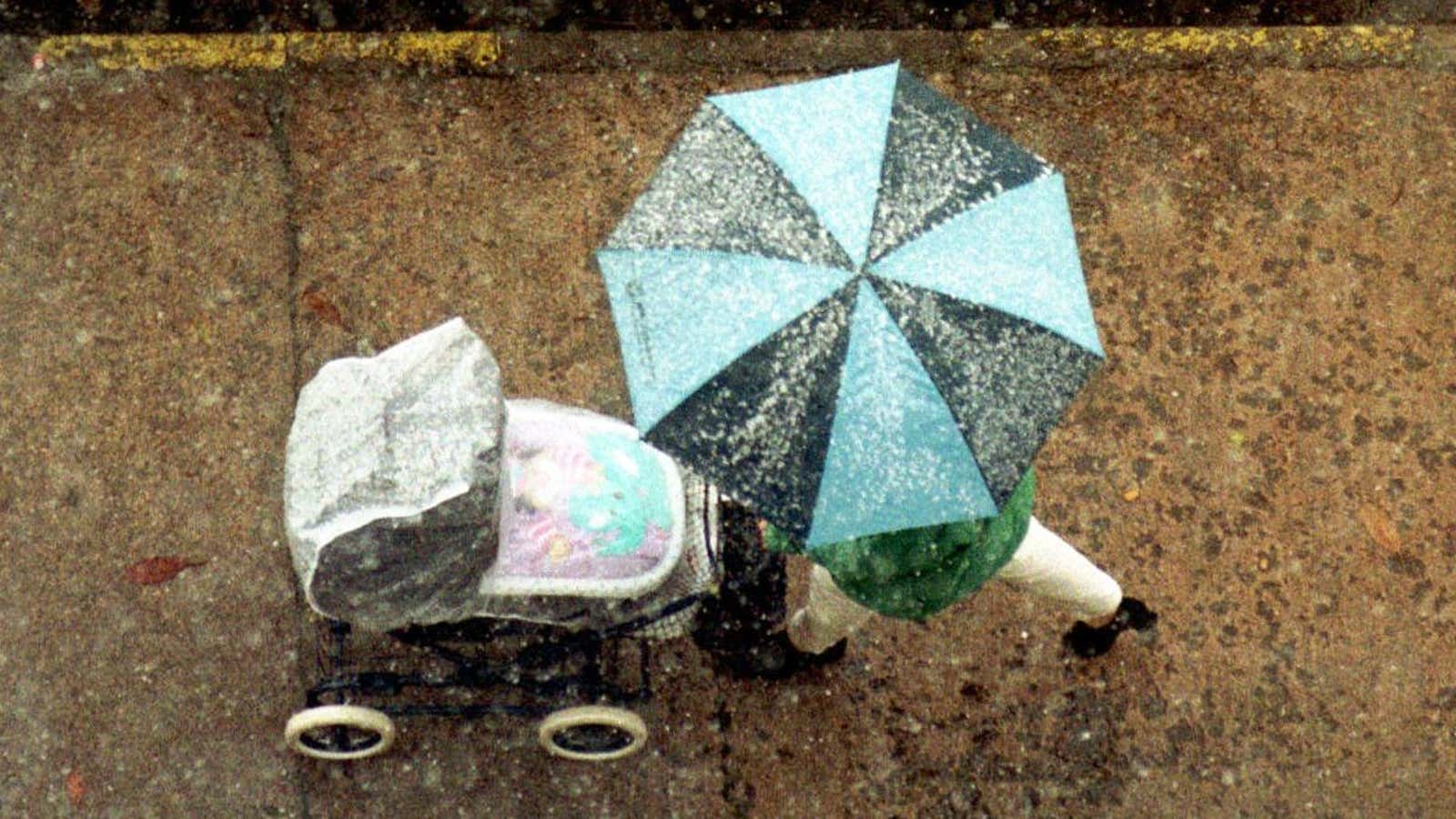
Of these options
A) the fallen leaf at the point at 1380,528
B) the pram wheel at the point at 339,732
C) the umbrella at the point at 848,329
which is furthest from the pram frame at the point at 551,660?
the fallen leaf at the point at 1380,528

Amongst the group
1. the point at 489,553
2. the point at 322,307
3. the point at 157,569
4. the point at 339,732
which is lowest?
the point at 339,732

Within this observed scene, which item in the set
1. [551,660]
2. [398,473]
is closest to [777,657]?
[551,660]

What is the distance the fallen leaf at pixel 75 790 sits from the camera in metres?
4.18

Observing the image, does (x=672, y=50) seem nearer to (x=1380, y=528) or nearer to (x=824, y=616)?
(x=824, y=616)

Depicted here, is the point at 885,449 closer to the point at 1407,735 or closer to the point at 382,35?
the point at 1407,735

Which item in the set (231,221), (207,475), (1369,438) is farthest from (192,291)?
(1369,438)

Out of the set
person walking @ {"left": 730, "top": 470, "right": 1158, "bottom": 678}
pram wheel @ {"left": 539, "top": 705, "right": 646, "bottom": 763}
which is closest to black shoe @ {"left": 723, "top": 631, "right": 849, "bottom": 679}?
person walking @ {"left": 730, "top": 470, "right": 1158, "bottom": 678}

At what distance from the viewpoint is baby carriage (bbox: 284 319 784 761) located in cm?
319

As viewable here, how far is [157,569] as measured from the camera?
14.3 feet

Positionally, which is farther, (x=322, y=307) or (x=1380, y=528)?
(x=322, y=307)

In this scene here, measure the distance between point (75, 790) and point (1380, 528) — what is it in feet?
13.1

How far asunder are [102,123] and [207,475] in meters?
1.31

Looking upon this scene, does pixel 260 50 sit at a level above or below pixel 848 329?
above

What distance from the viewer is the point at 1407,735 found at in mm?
4324
